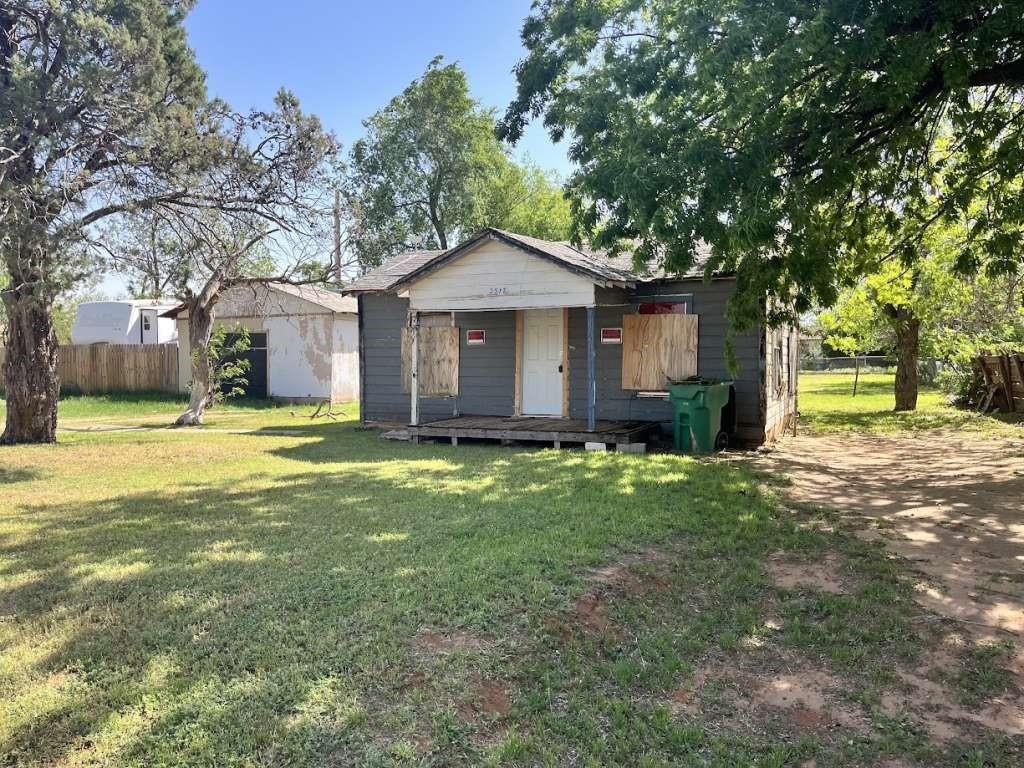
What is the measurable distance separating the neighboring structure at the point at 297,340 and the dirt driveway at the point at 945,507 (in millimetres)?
13223

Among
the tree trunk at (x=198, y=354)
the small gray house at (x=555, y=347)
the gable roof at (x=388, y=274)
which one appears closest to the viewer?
the small gray house at (x=555, y=347)

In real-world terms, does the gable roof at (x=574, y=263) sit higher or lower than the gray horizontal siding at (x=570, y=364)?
higher

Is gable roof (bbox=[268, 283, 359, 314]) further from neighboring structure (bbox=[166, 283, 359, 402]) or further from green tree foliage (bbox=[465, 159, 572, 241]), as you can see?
green tree foliage (bbox=[465, 159, 572, 241])

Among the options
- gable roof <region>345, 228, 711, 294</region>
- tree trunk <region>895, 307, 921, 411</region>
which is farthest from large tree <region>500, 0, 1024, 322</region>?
tree trunk <region>895, 307, 921, 411</region>

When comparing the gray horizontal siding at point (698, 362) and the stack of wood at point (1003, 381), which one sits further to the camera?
the stack of wood at point (1003, 381)

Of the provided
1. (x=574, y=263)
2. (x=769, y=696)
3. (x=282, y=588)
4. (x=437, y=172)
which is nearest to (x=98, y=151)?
(x=574, y=263)

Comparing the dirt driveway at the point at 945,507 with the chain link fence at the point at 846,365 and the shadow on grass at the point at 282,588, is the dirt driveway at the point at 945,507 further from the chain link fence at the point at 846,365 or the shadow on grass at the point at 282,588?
the chain link fence at the point at 846,365

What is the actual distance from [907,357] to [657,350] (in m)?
9.14

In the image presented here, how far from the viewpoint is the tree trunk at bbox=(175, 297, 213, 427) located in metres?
15.7

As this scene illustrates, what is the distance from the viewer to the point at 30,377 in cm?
1169

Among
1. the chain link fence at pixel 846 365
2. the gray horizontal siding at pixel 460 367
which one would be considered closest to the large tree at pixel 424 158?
the gray horizontal siding at pixel 460 367

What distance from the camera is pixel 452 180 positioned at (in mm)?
28422

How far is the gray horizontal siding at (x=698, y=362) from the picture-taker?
11.6 metres

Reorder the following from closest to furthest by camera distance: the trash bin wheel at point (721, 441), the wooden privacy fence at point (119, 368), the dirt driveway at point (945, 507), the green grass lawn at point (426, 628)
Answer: the green grass lawn at point (426, 628), the dirt driveway at point (945, 507), the trash bin wheel at point (721, 441), the wooden privacy fence at point (119, 368)
